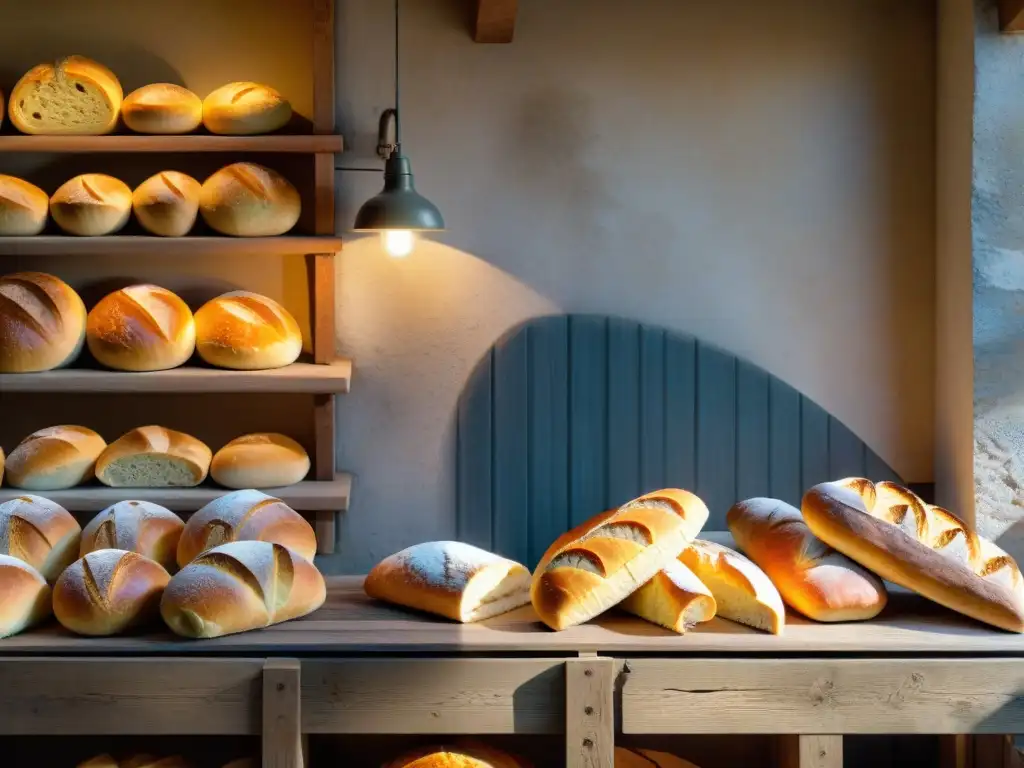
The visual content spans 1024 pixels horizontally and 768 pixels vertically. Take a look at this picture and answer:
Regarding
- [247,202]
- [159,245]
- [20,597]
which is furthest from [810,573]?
[159,245]

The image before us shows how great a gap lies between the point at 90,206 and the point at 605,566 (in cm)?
173

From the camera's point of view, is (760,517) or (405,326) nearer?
(760,517)

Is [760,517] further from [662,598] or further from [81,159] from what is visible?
[81,159]

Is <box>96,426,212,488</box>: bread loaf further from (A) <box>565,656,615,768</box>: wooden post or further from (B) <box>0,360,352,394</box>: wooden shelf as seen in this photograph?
(A) <box>565,656,615,768</box>: wooden post

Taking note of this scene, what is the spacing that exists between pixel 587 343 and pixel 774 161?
72 centimetres

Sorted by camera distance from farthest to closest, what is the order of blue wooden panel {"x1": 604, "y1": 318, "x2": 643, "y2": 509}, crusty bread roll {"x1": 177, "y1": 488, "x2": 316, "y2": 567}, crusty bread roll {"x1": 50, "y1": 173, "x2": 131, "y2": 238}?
blue wooden panel {"x1": 604, "y1": 318, "x2": 643, "y2": 509}, crusty bread roll {"x1": 50, "y1": 173, "x2": 131, "y2": 238}, crusty bread roll {"x1": 177, "y1": 488, "x2": 316, "y2": 567}

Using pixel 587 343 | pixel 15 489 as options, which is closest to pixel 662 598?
pixel 587 343

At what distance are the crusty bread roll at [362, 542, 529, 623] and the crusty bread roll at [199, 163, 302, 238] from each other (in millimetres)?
1149

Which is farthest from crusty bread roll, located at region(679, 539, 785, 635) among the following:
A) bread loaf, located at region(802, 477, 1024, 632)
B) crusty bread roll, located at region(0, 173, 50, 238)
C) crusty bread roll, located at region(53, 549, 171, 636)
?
crusty bread roll, located at region(0, 173, 50, 238)

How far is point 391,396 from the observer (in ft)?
10.6

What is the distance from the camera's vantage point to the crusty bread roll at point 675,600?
6.64ft

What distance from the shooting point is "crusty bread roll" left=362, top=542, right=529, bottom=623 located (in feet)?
6.90

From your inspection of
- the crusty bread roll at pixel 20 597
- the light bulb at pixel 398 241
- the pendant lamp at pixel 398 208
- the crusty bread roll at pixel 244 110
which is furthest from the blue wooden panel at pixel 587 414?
the crusty bread roll at pixel 20 597

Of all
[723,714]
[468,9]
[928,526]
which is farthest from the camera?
[468,9]
